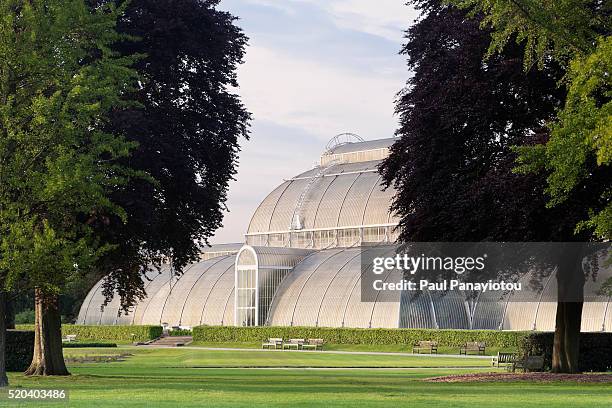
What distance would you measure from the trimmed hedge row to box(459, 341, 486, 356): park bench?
1.98 metres

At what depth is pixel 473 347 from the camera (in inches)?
2687

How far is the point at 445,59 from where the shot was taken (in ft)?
132

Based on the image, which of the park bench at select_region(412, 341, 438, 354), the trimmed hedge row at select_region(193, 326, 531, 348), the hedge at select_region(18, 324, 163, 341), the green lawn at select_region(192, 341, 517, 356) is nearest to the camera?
the park bench at select_region(412, 341, 438, 354)

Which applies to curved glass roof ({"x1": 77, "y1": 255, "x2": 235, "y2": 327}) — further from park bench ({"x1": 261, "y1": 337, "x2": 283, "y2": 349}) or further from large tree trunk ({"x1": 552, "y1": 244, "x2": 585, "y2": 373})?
large tree trunk ({"x1": 552, "y1": 244, "x2": 585, "y2": 373})

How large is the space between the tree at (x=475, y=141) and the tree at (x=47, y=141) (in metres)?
12.3

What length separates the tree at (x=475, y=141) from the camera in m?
36.2

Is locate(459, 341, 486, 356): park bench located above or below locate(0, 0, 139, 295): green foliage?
below

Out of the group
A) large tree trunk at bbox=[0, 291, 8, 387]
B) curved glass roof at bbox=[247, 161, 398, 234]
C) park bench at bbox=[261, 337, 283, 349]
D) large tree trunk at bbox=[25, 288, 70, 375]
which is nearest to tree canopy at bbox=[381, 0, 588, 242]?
large tree trunk at bbox=[25, 288, 70, 375]

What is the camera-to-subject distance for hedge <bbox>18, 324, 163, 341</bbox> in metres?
91.6

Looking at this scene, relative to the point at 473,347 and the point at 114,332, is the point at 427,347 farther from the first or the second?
the point at 114,332

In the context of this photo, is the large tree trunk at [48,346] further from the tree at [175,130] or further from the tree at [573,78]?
the tree at [573,78]

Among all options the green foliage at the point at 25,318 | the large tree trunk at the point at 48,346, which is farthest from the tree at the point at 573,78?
the green foliage at the point at 25,318

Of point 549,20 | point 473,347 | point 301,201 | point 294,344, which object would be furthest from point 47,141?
point 301,201

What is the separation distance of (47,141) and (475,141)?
53.4 feet
